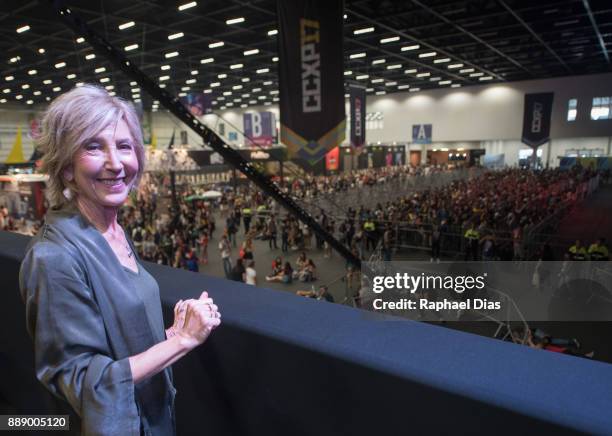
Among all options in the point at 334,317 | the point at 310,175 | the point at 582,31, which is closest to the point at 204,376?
the point at 334,317

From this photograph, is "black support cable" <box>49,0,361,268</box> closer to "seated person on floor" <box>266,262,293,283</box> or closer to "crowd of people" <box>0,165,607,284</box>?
"crowd of people" <box>0,165,607,284</box>

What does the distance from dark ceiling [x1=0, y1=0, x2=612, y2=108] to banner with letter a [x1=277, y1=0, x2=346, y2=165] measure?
7211mm

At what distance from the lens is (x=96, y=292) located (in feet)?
2.86

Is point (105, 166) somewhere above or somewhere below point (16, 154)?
below

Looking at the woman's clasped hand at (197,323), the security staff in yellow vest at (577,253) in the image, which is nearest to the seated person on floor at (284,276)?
the security staff in yellow vest at (577,253)

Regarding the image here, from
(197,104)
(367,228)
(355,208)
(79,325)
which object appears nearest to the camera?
(79,325)

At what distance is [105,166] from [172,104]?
8.15 meters

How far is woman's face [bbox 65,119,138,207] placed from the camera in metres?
0.93

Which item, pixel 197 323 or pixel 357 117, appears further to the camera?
pixel 357 117

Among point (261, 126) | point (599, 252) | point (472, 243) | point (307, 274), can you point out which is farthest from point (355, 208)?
point (261, 126)

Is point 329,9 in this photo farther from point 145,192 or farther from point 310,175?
point 310,175

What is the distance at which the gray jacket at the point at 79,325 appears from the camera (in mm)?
803

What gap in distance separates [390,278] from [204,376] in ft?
2.97

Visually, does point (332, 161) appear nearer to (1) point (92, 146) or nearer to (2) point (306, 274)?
(2) point (306, 274)
